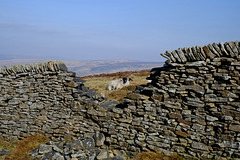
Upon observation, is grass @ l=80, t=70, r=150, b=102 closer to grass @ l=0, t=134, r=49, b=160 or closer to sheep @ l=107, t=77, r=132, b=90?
sheep @ l=107, t=77, r=132, b=90

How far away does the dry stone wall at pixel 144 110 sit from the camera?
667 centimetres

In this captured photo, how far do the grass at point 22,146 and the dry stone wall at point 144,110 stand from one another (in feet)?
1.34

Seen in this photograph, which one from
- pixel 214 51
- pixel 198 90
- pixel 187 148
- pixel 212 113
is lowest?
pixel 187 148

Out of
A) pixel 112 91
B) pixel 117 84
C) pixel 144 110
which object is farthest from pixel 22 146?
pixel 117 84

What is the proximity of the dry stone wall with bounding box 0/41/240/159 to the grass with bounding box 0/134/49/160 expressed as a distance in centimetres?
41

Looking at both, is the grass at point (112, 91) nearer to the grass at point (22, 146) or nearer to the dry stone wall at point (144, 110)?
the dry stone wall at point (144, 110)

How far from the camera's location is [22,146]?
9.88 meters

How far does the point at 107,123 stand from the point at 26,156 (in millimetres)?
4327

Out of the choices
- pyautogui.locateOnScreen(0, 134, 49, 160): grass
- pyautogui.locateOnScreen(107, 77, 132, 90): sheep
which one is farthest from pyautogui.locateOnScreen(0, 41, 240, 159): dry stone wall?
pyautogui.locateOnScreen(107, 77, 132, 90): sheep

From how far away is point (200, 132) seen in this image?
7.12 m

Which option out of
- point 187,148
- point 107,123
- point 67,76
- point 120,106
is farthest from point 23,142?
point 187,148

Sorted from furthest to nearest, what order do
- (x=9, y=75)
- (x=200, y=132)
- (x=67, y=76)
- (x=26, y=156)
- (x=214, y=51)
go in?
(x=9, y=75) → (x=67, y=76) → (x=26, y=156) → (x=200, y=132) → (x=214, y=51)

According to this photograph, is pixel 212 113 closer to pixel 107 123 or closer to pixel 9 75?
pixel 107 123

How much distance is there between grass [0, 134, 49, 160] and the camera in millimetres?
8992
